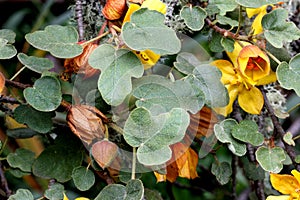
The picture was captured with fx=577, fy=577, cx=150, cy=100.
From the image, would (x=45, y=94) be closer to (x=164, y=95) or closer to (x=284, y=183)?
(x=164, y=95)

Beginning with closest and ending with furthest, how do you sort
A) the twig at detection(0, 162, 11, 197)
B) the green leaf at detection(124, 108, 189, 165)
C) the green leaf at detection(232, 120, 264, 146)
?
the green leaf at detection(124, 108, 189, 165) → the green leaf at detection(232, 120, 264, 146) → the twig at detection(0, 162, 11, 197)

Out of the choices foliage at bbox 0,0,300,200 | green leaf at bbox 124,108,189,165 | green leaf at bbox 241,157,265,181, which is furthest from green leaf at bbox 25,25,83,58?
green leaf at bbox 241,157,265,181

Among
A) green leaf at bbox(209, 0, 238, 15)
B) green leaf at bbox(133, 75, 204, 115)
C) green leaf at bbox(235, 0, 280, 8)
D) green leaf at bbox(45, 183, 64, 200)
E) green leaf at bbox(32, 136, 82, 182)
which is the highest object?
green leaf at bbox(235, 0, 280, 8)

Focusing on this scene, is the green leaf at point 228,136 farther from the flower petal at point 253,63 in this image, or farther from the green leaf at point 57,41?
the green leaf at point 57,41

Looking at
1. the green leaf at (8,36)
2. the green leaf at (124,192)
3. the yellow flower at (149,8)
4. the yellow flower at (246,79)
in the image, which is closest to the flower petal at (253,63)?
the yellow flower at (246,79)

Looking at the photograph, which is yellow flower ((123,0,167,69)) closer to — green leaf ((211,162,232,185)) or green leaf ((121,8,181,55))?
green leaf ((121,8,181,55))

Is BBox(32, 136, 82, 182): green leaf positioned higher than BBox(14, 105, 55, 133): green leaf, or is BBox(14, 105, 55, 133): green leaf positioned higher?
BBox(14, 105, 55, 133): green leaf

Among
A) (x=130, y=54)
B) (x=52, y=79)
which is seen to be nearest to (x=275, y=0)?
(x=130, y=54)
